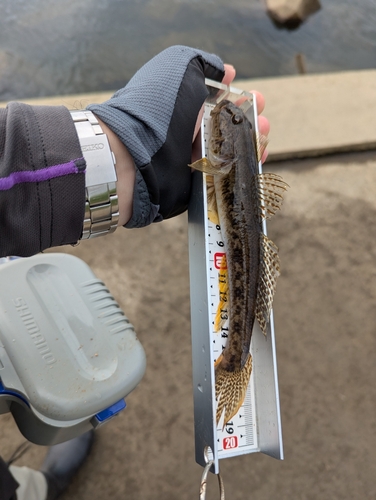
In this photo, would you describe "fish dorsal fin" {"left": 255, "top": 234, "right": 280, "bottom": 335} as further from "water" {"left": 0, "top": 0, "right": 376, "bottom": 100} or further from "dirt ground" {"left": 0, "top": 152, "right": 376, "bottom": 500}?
"water" {"left": 0, "top": 0, "right": 376, "bottom": 100}

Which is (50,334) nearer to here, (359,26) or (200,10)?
(200,10)

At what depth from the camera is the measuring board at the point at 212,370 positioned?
166 cm

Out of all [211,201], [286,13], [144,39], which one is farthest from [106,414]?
[286,13]

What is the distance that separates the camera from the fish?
6.02ft

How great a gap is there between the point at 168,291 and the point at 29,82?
427 cm

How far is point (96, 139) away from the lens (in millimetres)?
1636

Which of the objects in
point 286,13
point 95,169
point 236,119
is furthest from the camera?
point 286,13

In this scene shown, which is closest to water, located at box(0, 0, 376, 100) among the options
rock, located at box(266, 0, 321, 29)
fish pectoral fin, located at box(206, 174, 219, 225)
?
rock, located at box(266, 0, 321, 29)

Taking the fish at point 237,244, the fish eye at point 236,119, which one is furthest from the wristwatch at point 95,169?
the fish eye at point 236,119

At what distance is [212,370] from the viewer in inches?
65.5

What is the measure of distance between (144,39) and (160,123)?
557 centimetres

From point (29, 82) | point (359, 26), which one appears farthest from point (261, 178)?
point (359, 26)

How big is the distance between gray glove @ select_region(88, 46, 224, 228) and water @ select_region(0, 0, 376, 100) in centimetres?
437

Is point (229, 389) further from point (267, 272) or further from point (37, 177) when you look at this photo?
point (37, 177)
